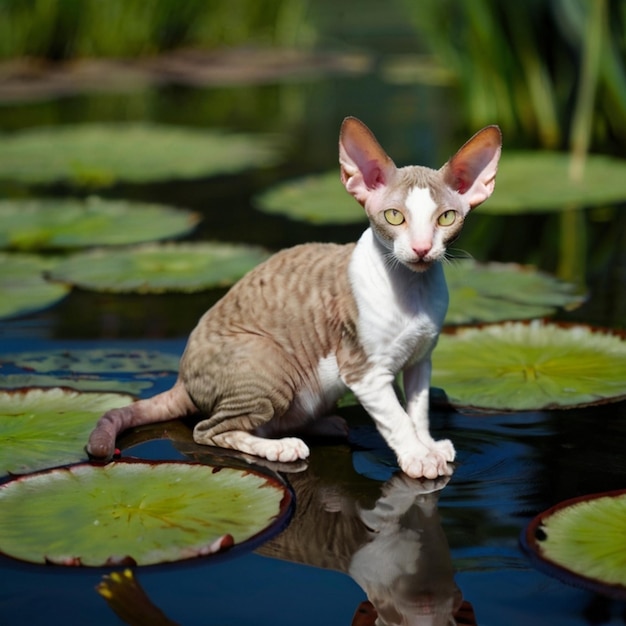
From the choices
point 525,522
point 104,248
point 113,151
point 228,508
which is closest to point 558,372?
point 525,522

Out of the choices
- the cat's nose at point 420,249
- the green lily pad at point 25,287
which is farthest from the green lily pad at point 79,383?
the cat's nose at point 420,249

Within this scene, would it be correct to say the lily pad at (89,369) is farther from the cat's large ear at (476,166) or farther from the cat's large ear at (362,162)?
the cat's large ear at (476,166)

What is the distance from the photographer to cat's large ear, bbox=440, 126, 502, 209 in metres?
2.60

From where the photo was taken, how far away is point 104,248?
513 cm

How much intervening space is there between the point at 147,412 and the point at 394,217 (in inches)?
37.7

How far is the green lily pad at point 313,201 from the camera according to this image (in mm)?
5688

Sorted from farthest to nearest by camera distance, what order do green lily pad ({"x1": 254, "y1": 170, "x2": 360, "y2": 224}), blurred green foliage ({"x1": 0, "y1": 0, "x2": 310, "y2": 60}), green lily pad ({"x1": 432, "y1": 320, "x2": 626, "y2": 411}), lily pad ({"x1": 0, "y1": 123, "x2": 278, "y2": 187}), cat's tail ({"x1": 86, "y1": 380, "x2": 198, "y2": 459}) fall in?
blurred green foliage ({"x1": 0, "y1": 0, "x2": 310, "y2": 60}) → lily pad ({"x1": 0, "y1": 123, "x2": 278, "y2": 187}) → green lily pad ({"x1": 254, "y1": 170, "x2": 360, "y2": 224}) → green lily pad ({"x1": 432, "y1": 320, "x2": 626, "y2": 411}) → cat's tail ({"x1": 86, "y1": 380, "x2": 198, "y2": 459})

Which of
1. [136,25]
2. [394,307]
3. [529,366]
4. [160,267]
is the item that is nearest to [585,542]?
[394,307]

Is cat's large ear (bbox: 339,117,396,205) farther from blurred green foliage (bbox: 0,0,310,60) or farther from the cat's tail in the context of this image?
blurred green foliage (bbox: 0,0,310,60)

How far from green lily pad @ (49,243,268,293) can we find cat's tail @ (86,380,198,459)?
143cm

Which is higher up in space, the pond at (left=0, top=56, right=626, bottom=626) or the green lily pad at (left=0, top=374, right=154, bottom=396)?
the pond at (left=0, top=56, right=626, bottom=626)

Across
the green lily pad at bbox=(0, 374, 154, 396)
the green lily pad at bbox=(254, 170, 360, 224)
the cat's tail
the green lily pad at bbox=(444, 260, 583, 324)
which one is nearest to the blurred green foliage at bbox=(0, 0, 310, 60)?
the green lily pad at bbox=(254, 170, 360, 224)

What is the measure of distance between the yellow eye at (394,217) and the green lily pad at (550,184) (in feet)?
10.9

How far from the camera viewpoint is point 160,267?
4762mm
